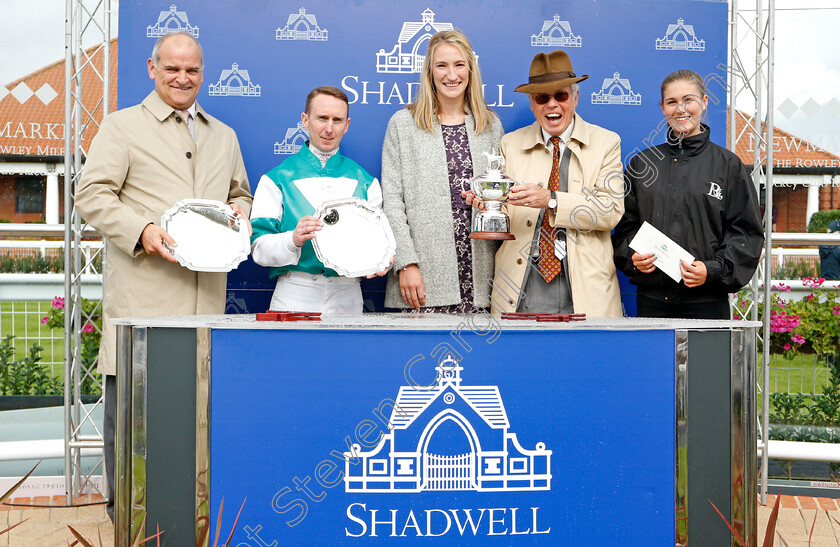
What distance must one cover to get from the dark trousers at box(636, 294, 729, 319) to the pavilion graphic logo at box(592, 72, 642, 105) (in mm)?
1204

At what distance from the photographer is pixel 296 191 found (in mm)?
3066

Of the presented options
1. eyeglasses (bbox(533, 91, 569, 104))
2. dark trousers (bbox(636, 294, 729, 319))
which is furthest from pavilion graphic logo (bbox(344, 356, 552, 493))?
eyeglasses (bbox(533, 91, 569, 104))

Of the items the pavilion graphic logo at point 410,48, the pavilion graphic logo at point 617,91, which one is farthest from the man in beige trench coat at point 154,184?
the pavilion graphic logo at point 617,91

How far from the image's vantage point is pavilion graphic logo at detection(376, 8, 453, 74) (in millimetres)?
3703

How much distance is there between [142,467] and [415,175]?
1684 millimetres

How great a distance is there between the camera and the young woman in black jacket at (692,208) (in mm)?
2928

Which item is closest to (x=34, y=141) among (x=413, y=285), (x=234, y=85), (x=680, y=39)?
(x=234, y=85)

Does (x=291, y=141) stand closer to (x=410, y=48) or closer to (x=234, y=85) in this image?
(x=234, y=85)

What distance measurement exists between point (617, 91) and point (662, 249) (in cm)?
131

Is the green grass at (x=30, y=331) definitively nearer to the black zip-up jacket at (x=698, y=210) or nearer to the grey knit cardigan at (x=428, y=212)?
the grey knit cardigan at (x=428, y=212)

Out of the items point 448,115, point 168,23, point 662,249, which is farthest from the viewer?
point 168,23

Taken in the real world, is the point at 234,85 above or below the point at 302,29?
below

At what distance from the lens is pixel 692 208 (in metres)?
2.94

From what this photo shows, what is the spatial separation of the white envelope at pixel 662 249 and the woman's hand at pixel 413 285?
0.87 meters
